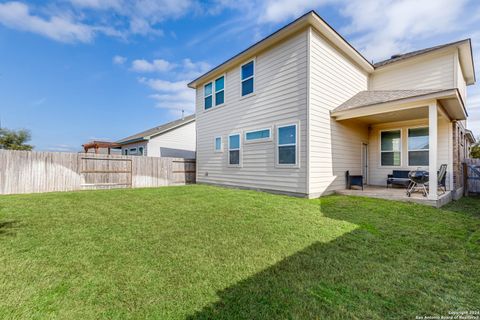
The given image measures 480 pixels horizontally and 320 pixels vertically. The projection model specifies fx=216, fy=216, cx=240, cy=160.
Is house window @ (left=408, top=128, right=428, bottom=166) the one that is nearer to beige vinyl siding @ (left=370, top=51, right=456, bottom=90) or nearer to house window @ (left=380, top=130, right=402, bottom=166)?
house window @ (left=380, top=130, right=402, bottom=166)

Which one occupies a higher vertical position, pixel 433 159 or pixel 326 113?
pixel 326 113

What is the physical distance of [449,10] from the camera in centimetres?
698

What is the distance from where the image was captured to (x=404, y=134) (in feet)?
28.5

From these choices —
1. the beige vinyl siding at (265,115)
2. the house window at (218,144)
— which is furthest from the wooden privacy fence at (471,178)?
the house window at (218,144)

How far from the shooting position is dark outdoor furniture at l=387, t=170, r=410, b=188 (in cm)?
829

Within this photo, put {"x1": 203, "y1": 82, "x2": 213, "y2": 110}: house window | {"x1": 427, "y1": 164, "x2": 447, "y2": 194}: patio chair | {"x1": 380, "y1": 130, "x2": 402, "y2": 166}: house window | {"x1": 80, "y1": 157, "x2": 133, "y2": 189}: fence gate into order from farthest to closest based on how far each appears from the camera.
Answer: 1. {"x1": 203, "y1": 82, "x2": 213, "y2": 110}: house window
2. {"x1": 80, "y1": 157, "x2": 133, "y2": 189}: fence gate
3. {"x1": 380, "y1": 130, "x2": 402, "y2": 166}: house window
4. {"x1": 427, "y1": 164, "x2": 447, "y2": 194}: patio chair

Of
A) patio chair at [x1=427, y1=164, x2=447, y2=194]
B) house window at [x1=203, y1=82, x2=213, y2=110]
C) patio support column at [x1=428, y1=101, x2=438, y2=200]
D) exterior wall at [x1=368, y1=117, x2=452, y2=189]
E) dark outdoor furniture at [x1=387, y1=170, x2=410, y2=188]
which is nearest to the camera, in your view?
patio support column at [x1=428, y1=101, x2=438, y2=200]

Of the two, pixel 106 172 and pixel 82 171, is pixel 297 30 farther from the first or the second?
pixel 82 171

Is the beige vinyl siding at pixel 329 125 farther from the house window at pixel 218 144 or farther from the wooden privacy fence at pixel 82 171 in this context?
the wooden privacy fence at pixel 82 171

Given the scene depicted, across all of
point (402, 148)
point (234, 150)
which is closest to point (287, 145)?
point (234, 150)

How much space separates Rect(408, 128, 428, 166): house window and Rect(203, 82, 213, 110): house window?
8.82m

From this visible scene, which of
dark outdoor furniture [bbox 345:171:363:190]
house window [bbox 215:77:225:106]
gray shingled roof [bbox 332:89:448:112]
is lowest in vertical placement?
dark outdoor furniture [bbox 345:171:363:190]

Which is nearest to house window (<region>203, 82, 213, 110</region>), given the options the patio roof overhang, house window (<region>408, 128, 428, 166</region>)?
the patio roof overhang

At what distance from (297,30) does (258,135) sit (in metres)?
3.77
